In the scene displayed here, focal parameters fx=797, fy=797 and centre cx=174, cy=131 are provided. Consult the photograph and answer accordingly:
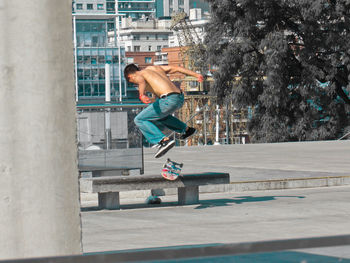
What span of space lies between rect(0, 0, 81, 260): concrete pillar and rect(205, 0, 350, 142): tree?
3976 centimetres

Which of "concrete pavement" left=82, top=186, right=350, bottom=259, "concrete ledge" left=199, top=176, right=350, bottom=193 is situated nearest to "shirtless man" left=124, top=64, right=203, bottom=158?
"concrete pavement" left=82, top=186, right=350, bottom=259

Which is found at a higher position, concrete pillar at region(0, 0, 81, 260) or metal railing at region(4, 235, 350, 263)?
concrete pillar at region(0, 0, 81, 260)

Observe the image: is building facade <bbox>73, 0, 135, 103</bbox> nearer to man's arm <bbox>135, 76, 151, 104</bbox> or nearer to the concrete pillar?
man's arm <bbox>135, 76, 151, 104</bbox>

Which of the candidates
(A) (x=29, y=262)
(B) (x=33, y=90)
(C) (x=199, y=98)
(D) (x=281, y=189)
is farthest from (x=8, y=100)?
(C) (x=199, y=98)

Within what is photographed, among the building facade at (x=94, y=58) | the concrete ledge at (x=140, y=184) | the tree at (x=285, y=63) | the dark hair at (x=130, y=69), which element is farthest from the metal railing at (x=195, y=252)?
the building facade at (x=94, y=58)

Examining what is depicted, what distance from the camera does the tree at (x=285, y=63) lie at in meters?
43.2

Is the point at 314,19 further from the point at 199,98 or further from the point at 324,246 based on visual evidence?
the point at 199,98

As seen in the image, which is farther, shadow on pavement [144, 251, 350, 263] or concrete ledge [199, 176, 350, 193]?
concrete ledge [199, 176, 350, 193]

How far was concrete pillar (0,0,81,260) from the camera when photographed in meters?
3.46

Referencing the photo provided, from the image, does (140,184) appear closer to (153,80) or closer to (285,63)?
(153,80)

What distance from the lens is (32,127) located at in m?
3.49

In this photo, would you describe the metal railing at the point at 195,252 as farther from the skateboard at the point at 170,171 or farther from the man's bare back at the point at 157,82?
the man's bare back at the point at 157,82

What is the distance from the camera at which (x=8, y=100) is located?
3473mm

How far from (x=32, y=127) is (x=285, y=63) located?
41.2 m
